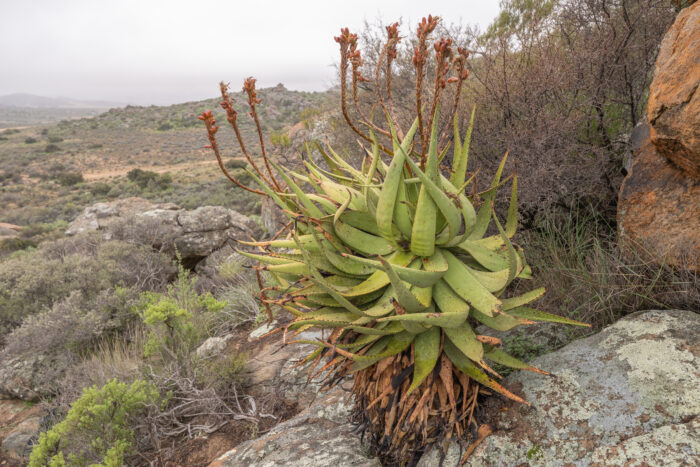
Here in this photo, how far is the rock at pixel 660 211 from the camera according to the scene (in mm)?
2090

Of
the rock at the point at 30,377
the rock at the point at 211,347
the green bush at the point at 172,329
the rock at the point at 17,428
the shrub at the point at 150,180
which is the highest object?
the green bush at the point at 172,329

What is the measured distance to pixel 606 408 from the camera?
1.47 metres

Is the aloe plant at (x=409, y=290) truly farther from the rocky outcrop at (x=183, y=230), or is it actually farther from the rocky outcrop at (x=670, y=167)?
the rocky outcrop at (x=183, y=230)

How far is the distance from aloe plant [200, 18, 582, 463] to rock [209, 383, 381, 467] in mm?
207

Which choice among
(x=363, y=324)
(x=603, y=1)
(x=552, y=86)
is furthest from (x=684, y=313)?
(x=603, y=1)

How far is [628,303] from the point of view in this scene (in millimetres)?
2078

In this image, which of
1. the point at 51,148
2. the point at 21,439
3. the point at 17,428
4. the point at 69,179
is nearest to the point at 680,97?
the point at 21,439

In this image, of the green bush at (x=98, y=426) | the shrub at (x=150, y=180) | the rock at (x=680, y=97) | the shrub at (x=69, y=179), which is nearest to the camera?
the rock at (x=680, y=97)

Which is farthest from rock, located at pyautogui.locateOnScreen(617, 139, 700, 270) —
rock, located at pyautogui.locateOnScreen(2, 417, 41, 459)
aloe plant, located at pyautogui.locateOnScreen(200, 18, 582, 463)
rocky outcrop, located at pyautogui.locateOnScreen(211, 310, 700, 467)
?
rock, located at pyautogui.locateOnScreen(2, 417, 41, 459)

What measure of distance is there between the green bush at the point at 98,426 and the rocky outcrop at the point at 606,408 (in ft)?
6.14

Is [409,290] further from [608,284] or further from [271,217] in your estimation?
[271,217]

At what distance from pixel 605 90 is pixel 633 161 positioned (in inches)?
43.4

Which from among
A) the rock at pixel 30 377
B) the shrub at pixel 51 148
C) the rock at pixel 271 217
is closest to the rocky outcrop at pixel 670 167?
the rock at pixel 30 377

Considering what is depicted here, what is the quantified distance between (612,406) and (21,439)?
580 cm
